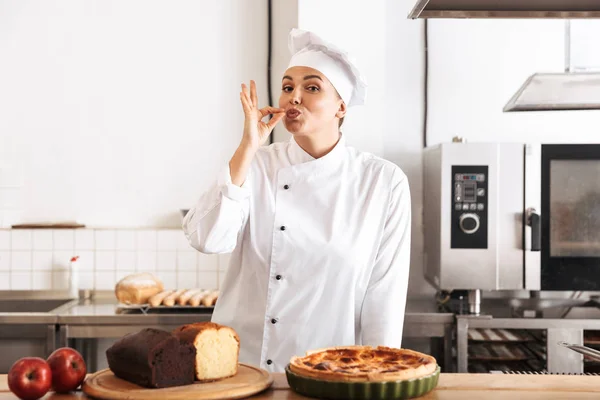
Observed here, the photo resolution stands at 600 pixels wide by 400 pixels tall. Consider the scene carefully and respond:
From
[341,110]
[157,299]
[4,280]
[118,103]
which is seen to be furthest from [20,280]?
[341,110]

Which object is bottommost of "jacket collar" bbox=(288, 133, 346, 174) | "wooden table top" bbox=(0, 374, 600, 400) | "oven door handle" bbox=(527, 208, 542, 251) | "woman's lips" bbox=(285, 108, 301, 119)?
"wooden table top" bbox=(0, 374, 600, 400)

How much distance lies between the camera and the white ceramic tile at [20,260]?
3.73m

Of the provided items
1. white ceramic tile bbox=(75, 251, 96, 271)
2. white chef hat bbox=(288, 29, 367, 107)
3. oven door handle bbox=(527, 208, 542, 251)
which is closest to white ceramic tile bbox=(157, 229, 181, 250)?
white ceramic tile bbox=(75, 251, 96, 271)

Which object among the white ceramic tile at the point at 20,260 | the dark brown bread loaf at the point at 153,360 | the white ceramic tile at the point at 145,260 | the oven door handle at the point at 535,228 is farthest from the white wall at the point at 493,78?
the dark brown bread loaf at the point at 153,360

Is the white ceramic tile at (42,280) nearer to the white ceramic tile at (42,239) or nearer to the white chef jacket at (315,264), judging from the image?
the white ceramic tile at (42,239)

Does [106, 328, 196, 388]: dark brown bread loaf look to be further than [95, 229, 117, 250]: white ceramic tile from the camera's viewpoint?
No

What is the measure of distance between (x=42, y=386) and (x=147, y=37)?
2.60 m

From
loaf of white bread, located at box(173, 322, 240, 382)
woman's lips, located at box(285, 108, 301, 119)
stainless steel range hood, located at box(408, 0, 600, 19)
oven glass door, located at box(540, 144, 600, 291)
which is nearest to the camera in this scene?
loaf of white bread, located at box(173, 322, 240, 382)

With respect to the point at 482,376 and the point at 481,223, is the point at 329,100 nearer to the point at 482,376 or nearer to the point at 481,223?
the point at 482,376

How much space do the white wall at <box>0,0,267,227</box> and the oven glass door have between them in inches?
61.2

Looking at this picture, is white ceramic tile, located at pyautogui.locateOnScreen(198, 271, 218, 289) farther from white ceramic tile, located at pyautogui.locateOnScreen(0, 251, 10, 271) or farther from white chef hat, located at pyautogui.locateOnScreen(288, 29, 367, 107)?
white chef hat, located at pyautogui.locateOnScreen(288, 29, 367, 107)

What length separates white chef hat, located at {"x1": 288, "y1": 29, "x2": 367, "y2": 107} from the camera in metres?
2.35

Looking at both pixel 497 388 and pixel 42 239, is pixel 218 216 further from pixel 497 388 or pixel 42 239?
pixel 42 239

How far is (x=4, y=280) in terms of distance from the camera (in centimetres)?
373
